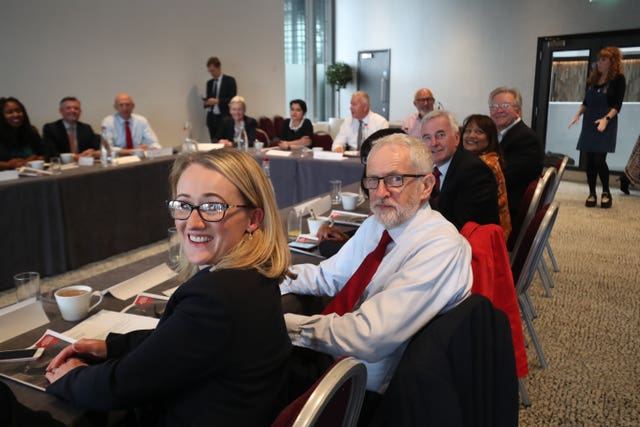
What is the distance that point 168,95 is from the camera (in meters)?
7.09

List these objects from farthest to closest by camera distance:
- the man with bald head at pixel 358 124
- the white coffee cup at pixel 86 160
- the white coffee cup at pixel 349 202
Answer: the man with bald head at pixel 358 124 → the white coffee cup at pixel 86 160 → the white coffee cup at pixel 349 202

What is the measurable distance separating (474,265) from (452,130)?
1.37 meters

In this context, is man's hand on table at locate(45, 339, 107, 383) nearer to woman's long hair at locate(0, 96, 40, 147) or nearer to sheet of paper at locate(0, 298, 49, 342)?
sheet of paper at locate(0, 298, 49, 342)

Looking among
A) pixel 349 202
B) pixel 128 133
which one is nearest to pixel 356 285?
pixel 349 202

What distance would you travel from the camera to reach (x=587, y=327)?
2.92m

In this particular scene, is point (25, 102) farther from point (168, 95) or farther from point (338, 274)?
point (338, 274)

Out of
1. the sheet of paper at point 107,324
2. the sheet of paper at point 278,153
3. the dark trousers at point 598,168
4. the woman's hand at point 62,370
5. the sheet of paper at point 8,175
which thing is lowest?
the dark trousers at point 598,168

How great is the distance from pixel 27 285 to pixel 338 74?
934 cm

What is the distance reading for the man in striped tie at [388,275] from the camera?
4.20 feet

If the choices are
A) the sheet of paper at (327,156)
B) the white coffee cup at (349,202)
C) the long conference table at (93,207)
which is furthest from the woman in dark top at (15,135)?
the white coffee cup at (349,202)

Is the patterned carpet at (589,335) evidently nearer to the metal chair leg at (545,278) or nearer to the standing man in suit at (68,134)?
the metal chair leg at (545,278)

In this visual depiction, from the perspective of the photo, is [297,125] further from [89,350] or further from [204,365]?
[204,365]

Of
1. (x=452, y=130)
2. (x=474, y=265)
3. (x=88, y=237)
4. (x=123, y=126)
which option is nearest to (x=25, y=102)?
(x=123, y=126)

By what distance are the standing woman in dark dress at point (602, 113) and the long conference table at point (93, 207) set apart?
10.8 feet
